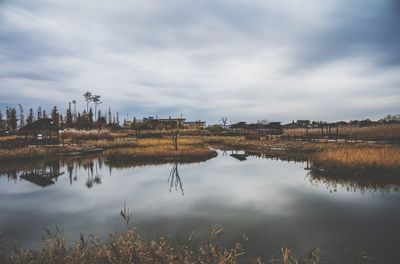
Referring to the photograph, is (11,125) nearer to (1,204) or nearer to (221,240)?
(1,204)

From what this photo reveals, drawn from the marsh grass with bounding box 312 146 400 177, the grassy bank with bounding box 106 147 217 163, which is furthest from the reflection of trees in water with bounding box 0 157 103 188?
the marsh grass with bounding box 312 146 400 177

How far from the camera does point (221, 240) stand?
402 inches

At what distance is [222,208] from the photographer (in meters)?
14.6

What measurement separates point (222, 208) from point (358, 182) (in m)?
9.74

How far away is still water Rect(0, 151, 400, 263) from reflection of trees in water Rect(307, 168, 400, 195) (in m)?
0.11

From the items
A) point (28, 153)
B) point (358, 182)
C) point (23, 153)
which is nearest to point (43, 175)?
point (23, 153)

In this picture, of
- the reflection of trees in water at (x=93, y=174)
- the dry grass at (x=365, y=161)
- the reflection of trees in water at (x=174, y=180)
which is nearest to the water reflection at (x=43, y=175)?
the reflection of trees in water at (x=93, y=174)

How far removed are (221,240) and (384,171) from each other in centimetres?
1484

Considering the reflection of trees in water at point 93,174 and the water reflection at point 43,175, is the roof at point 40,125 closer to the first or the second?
the water reflection at point 43,175

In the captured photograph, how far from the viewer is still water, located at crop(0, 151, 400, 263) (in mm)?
10250

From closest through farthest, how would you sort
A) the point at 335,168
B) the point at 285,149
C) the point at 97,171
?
the point at 335,168 → the point at 97,171 → the point at 285,149

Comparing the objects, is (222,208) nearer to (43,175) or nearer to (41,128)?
(43,175)

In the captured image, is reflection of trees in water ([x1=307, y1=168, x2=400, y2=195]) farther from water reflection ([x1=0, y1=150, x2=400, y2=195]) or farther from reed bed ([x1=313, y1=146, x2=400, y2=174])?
reed bed ([x1=313, y1=146, x2=400, y2=174])

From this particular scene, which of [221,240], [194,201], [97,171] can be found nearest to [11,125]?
[97,171]
